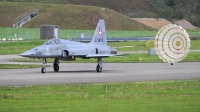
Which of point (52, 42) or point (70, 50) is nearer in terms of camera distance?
point (52, 42)

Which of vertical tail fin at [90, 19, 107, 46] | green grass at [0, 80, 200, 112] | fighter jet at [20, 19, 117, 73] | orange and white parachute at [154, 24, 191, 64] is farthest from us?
vertical tail fin at [90, 19, 107, 46]

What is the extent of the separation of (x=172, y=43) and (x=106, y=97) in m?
9.50

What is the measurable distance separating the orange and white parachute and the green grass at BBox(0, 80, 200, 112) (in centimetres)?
270

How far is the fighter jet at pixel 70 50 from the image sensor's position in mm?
36344

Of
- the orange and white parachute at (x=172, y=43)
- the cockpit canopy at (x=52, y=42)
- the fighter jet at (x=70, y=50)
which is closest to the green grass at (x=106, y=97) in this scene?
the orange and white parachute at (x=172, y=43)

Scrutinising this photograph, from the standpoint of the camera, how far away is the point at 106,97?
74.0ft

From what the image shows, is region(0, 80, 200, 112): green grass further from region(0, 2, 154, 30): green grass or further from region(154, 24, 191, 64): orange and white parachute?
region(0, 2, 154, 30): green grass

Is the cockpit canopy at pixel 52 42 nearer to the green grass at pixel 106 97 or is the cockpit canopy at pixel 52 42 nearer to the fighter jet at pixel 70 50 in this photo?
the fighter jet at pixel 70 50

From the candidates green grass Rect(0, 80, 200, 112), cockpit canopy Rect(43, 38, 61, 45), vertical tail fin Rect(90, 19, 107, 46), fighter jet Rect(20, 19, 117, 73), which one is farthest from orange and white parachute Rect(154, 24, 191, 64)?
vertical tail fin Rect(90, 19, 107, 46)

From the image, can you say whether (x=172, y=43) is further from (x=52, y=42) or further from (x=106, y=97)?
(x=106, y=97)

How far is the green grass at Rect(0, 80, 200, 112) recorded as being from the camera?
771 inches

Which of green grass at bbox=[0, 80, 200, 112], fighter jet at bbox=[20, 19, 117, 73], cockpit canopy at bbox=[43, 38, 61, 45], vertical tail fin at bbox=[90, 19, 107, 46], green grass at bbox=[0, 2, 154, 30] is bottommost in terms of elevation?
green grass at bbox=[0, 80, 200, 112]

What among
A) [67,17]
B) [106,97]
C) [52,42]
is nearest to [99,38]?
[52,42]

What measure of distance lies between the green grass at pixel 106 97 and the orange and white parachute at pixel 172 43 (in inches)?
106
